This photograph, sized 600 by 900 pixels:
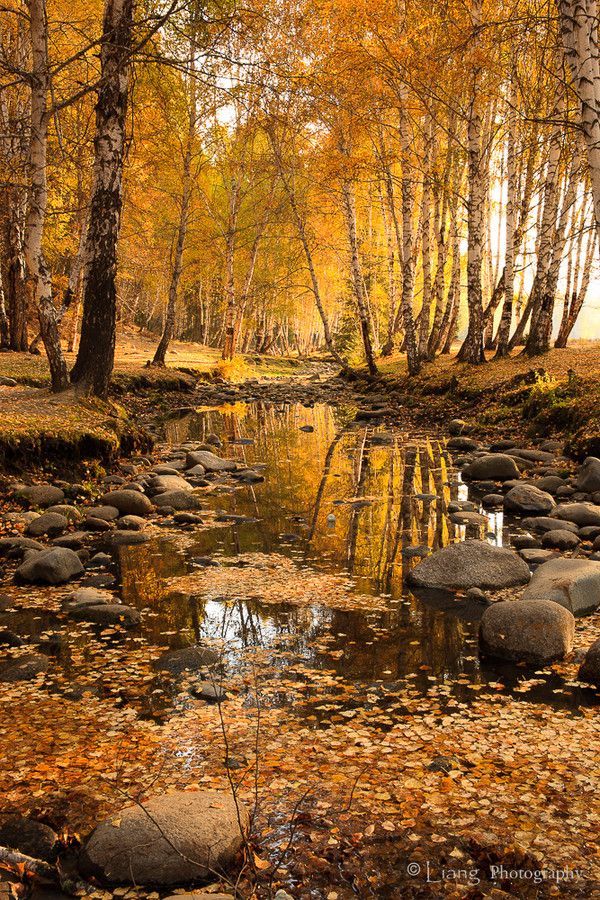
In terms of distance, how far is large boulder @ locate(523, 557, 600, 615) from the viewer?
5715mm

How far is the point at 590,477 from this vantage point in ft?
31.8

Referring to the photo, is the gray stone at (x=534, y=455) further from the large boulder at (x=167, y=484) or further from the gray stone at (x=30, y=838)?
the gray stone at (x=30, y=838)

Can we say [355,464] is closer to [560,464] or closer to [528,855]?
[560,464]

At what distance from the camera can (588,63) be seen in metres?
8.48

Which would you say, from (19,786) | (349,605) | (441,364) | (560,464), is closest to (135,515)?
(349,605)

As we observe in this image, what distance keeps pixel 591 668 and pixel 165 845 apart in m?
3.01

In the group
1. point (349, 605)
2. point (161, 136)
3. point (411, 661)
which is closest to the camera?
point (411, 661)

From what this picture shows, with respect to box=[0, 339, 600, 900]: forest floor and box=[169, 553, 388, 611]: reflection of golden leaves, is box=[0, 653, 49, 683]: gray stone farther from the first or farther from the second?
box=[169, 553, 388, 611]: reflection of golden leaves

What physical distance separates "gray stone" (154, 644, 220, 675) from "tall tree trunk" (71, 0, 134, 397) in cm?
841

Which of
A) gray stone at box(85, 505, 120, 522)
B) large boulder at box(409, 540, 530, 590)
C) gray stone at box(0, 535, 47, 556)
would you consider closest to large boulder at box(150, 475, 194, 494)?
gray stone at box(85, 505, 120, 522)

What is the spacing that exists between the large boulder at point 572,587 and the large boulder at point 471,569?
1.12ft

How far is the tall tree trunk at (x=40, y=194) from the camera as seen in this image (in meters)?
12.4

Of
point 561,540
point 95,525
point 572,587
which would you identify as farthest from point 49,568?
point 561,540

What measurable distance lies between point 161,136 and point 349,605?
23.9m
